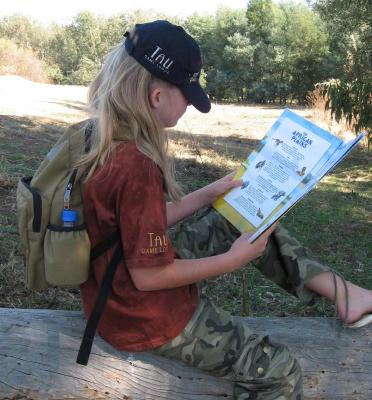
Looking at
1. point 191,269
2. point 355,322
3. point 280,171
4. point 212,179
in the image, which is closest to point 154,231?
point 191,269

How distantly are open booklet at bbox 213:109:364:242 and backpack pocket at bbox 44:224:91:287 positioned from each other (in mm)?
569

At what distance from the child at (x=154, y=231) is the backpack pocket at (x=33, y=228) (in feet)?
0.48

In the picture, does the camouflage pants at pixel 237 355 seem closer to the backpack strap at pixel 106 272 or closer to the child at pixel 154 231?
the child at pixel 154 231

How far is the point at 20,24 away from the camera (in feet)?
150

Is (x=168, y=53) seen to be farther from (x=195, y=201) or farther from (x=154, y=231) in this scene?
(x=195, y=201)

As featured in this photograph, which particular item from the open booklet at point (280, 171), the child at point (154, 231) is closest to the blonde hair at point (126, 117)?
the child at point (154, 231)

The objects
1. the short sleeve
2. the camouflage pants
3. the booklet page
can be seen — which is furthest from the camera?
the booklet page

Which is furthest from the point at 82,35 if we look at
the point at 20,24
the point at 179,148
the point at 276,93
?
the point at 179,148

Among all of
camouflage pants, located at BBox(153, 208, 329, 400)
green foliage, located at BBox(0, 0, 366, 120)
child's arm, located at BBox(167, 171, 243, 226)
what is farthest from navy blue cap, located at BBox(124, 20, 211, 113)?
green foliage, located at BBox(0, 0, 366, 120)

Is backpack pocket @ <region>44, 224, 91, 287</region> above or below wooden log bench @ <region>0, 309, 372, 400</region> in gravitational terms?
above

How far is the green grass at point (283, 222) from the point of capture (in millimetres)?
3309

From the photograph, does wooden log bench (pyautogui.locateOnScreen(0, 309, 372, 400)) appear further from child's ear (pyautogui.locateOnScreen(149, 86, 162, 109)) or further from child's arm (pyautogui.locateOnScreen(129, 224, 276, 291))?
child's ear (pyautogui.locateOnScreen(149, 86, 162, 109))

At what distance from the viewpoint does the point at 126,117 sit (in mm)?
1621

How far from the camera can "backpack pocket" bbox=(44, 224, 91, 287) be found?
5.14 feet
